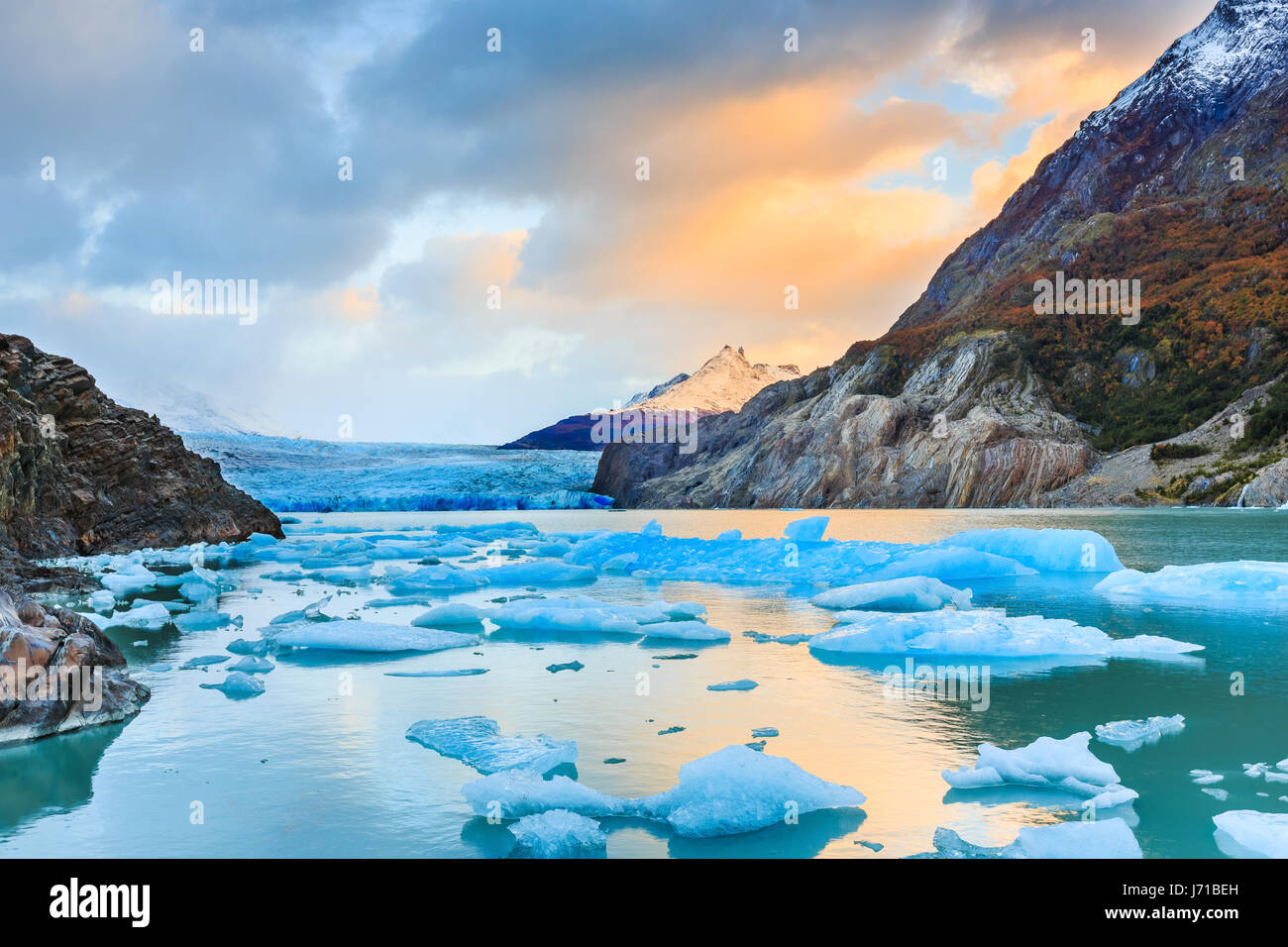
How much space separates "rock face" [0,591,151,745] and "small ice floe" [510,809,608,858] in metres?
5.58

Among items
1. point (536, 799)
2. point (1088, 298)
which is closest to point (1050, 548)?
point (536, 799)

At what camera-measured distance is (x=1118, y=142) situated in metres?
136

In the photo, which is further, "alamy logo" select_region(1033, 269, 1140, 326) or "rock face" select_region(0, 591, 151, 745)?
"alamy logo" select_region(1033, 269, 1140, 326)

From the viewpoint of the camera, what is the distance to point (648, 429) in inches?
4818

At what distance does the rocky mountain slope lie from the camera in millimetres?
24703

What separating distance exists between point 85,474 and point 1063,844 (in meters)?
34.8

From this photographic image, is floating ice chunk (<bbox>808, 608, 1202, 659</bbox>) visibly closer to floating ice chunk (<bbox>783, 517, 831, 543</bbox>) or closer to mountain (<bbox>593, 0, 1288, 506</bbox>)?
floating ice chunk (<bbox>783, 517, 831, 543</bbox>)

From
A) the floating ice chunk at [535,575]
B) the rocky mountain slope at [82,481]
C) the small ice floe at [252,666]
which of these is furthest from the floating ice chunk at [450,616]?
the rocky mountain slope at [82,481]

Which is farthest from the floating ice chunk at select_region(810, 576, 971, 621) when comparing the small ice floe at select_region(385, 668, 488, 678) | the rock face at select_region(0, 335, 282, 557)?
the rock face at select_region(0, 335, 282, 557)

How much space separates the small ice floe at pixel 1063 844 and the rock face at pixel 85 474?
2583 centimetres

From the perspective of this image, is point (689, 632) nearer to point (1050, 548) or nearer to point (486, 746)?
point (486, 746)

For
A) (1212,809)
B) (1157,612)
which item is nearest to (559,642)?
(1212,809)
